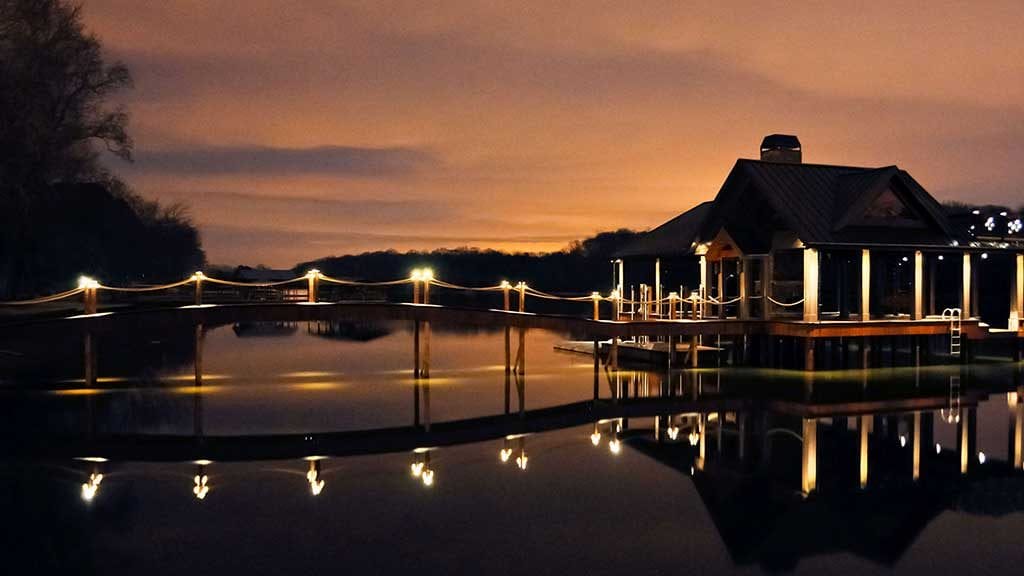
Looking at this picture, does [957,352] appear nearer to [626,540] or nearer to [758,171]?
[758,171]

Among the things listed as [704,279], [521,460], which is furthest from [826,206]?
[521,460]

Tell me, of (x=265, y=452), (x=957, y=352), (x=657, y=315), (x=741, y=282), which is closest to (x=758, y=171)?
(x=741, y=282)

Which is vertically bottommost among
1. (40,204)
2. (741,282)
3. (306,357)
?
(306,357)

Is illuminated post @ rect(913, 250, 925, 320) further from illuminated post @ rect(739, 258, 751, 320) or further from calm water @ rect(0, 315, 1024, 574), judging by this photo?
illuminated post @ rect(739, 258, 751, 320)

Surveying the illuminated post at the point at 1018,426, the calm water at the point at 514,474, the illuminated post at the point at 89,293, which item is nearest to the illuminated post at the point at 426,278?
the calm water at the point at 514,474

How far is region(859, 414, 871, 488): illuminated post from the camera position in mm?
13354

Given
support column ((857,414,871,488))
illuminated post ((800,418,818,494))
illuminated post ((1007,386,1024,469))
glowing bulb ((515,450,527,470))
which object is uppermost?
Result: illuminated post ((800,418,818,494))

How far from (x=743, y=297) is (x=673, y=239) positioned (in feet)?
19.0

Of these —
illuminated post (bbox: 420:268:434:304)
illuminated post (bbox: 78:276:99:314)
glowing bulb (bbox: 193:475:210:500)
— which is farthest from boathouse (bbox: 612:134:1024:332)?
glowing bulb (bbox: 193:475:210:500)

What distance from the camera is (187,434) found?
16891mm

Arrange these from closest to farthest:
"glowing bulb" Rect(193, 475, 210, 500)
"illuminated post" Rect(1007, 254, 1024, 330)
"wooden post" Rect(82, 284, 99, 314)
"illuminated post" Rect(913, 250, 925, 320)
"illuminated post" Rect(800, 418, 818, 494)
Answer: "glowing bulb" Rect(193, 475, 210, 500) → "illuminated post" Rect(800, 418, 818, 494) → "wooden post" Rect(82, 284, 99, 314) → "illuminated post" Rect(913, 250, 925, 320) → "illuminated post" Rect(1007, 254, 1024, 330)

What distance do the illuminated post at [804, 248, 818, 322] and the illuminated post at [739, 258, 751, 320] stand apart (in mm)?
2324

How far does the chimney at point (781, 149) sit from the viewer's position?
35500 mm

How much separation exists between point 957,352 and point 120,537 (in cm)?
3112
